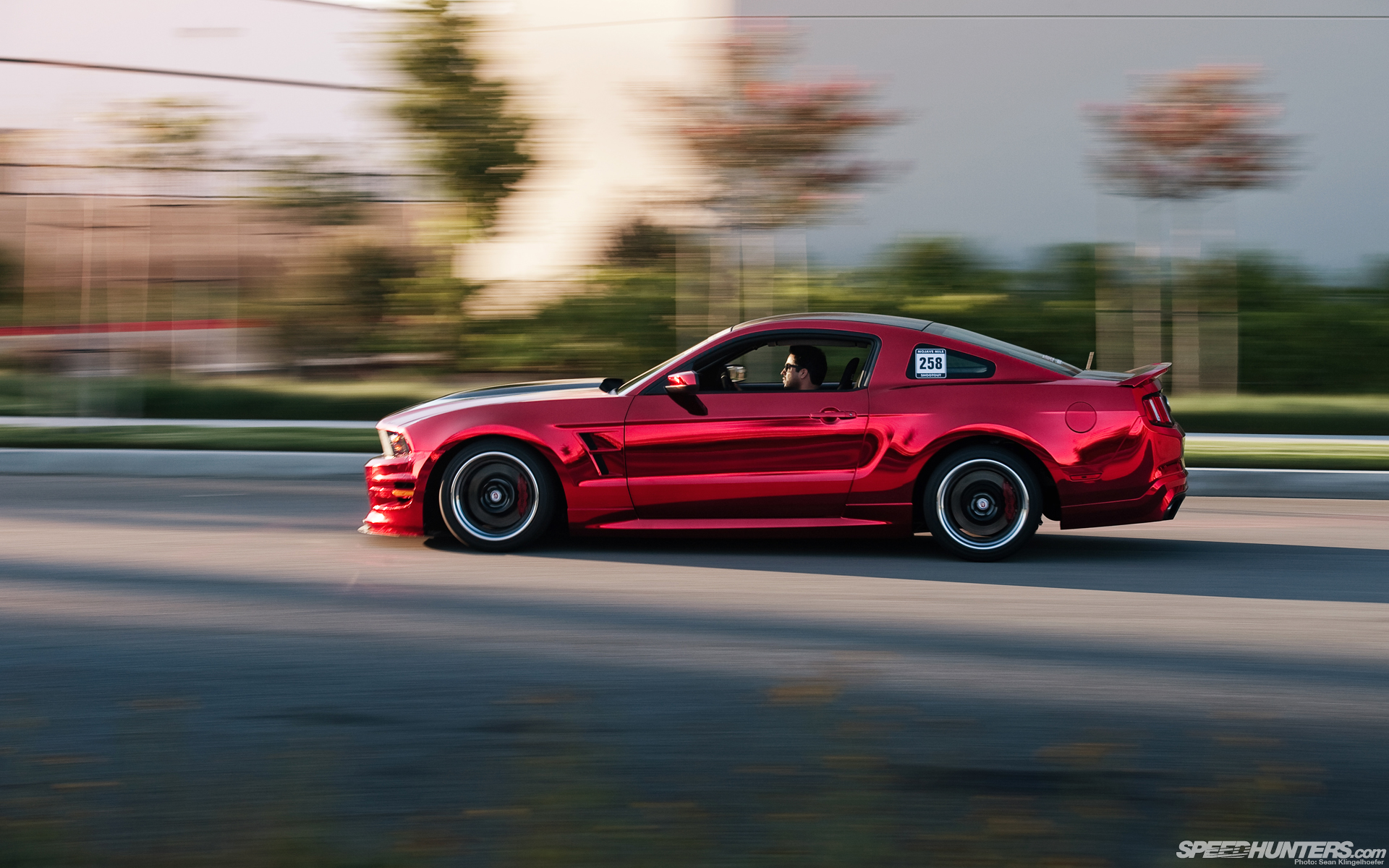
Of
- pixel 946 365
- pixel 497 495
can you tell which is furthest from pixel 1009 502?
pixel 497 495

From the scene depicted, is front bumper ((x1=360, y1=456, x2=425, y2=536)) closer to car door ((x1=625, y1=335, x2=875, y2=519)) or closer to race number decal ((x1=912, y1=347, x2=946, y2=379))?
car door ((x1=625, y1=335, x2=875, y2=519))

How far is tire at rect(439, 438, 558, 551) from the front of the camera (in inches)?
311

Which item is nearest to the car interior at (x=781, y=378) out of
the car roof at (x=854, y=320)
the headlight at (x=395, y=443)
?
the car roof at (x=854, y=320)

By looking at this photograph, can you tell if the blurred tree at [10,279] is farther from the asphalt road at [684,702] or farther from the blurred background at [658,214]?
the asphalt road at [684,702]

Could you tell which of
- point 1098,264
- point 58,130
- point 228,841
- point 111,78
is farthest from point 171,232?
point 228,841

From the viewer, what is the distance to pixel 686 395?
7766 mm

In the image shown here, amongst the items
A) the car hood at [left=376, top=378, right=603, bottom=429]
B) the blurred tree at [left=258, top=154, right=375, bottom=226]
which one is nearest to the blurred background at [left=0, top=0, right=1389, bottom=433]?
the blurred tree at [left=258, top=154, right=375, bottom=226]

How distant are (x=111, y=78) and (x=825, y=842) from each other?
26.4 metres

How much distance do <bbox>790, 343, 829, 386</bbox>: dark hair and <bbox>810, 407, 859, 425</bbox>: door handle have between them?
1.19ft

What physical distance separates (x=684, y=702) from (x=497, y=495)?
327 centimetres

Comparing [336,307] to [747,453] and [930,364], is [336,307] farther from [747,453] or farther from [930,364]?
[930,364]

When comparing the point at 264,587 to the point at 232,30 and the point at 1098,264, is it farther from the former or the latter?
the point at 232,30

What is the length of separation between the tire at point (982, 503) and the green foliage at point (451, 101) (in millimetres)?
12161

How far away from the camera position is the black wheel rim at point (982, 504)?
25.1 ft
